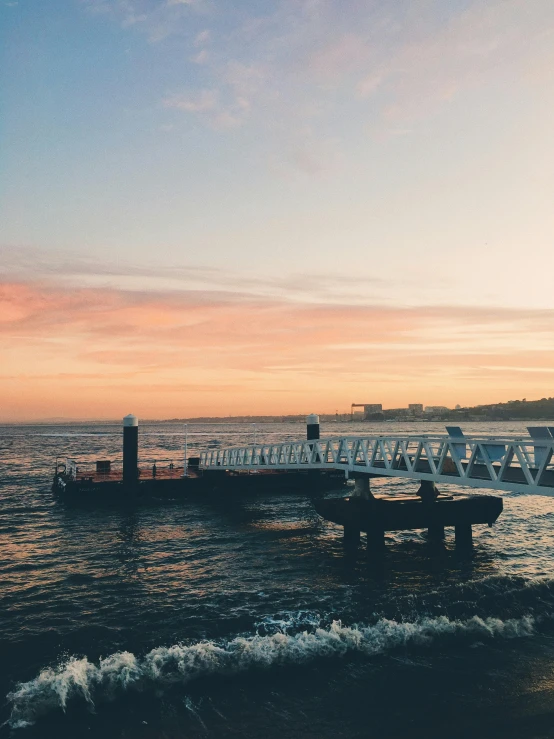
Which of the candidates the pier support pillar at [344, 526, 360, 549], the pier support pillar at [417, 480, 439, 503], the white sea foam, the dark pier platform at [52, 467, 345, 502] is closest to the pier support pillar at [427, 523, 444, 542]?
the pier support pillar at [417, 480, 439, 503]

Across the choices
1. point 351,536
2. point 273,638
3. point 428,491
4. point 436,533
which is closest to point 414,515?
point 428,491

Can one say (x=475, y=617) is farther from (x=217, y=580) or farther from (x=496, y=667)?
(x=217, y=580)

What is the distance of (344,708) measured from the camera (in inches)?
436

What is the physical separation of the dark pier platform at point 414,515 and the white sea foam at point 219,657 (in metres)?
7.70

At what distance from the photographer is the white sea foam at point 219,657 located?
38.2 ft

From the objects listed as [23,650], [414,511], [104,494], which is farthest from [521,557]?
[104,494]

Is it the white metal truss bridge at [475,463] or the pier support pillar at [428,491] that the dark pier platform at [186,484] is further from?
the pier support pillar at [428,491]

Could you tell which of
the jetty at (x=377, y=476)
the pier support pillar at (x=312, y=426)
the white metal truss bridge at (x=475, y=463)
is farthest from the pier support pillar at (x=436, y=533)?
the pier support pillar at (x=312, y=426)

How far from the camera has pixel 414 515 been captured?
23375 millimetres

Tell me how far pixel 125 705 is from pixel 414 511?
15.2 m

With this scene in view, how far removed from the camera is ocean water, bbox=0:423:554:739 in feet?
35.5

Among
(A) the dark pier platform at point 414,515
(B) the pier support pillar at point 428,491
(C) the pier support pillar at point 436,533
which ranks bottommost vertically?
(C) the pier support pillar at point 436,533

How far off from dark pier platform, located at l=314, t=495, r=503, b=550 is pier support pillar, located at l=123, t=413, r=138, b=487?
59.1 ft

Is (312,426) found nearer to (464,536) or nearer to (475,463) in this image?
(464,536)
